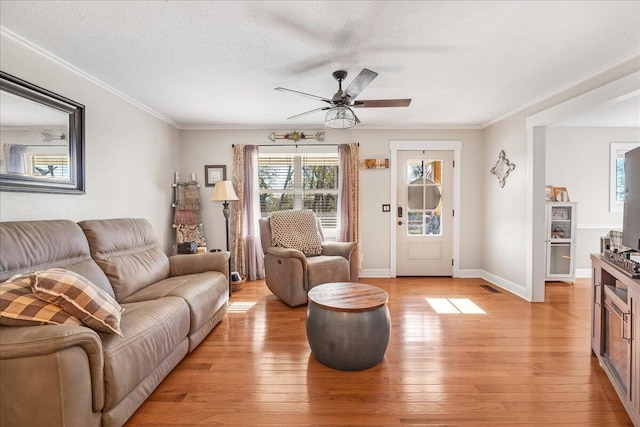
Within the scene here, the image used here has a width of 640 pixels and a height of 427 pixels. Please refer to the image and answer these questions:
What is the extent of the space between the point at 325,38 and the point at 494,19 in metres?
1.08

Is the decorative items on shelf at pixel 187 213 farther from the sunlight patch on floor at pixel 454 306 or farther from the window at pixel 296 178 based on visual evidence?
the sunlight patch on floor at pixel 454 306

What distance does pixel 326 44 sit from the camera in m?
2.11

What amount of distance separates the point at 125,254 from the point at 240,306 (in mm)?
1318

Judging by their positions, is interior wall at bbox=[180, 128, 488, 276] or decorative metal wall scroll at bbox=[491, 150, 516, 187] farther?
interior wall at bbox=[180, 128, 488, 276]

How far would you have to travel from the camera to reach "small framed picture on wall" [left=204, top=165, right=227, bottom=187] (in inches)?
Result: 174

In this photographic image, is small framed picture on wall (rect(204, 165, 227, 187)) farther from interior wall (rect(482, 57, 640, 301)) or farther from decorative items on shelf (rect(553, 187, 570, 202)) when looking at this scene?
decorative items on shelf (rect(553, 187, 570, 202))

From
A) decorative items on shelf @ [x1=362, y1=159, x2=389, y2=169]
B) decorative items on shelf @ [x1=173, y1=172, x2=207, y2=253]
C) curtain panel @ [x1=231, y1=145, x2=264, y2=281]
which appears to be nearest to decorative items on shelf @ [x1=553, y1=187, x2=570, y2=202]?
decorative items on shelf @ [x1=362, y1=159, x2=389, y2=169]

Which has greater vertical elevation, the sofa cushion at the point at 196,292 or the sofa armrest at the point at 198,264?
the sofa armrest at the point at 198,264

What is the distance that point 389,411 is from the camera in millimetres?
1605

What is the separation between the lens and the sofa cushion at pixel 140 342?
138 cm

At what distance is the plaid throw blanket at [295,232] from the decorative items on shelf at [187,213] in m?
1.26

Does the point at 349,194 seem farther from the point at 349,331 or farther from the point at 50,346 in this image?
the point at 50,346

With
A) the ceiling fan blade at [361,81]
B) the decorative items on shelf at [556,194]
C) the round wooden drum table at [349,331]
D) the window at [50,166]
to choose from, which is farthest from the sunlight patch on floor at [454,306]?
the window at [50,166]

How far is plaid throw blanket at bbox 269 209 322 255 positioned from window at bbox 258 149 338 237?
0.71 m
